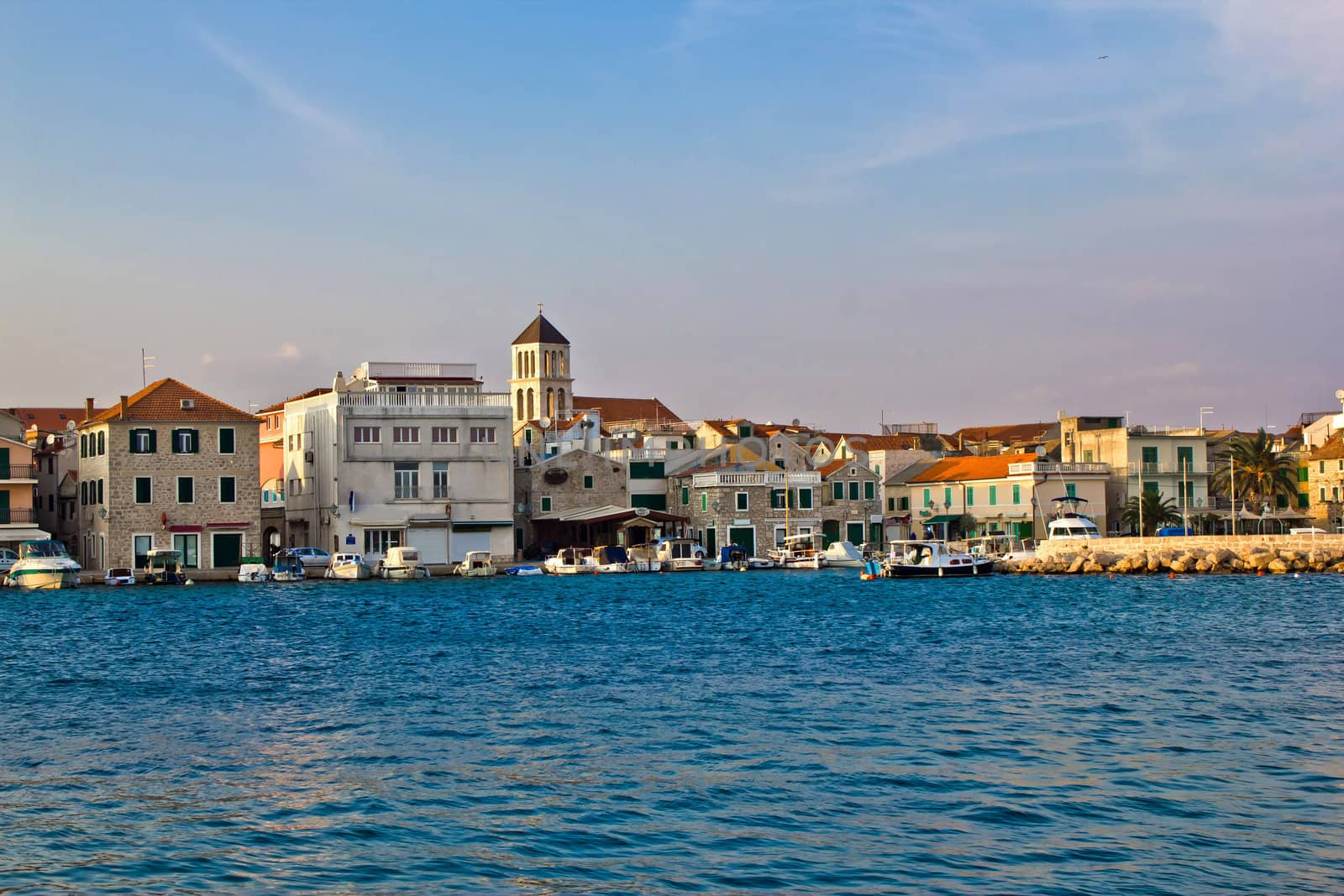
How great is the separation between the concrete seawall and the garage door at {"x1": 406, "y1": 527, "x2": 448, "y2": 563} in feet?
85.4

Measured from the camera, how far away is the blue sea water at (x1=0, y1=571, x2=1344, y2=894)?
44.0 ft

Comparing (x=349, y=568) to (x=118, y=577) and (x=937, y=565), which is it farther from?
(x=937, y=565)

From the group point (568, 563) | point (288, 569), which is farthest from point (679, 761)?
point (568, 563)

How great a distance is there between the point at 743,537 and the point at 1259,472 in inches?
1023

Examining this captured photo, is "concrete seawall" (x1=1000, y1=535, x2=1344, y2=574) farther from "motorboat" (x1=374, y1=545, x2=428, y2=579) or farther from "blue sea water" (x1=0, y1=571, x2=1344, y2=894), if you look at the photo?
"blue sea water" (x1=0, y1=571, x2=1344, y2=894)

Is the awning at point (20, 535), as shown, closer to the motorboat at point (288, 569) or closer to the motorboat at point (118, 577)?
the motorboat at point (118, 577)

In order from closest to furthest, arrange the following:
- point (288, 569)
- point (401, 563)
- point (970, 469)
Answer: point (288, 569)
point (401, 563)
point (970, 469)

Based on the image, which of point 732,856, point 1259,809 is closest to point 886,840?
point 732,856

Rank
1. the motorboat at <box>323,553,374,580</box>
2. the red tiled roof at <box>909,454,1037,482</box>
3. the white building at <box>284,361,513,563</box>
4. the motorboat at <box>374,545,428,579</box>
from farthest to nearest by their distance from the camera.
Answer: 1. the red tiled roof at <box>909,454,1037,482</box>
2. the white building at <box>284,361,513,563</box>
3. the motorboat at <box>374,545,428,579</box>
4. the motorboat at <box>323,553,374,580</box>

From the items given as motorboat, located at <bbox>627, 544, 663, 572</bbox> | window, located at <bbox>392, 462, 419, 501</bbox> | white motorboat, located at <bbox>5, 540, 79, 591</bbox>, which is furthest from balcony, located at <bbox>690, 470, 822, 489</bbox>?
white motorboat, located at <bbox>5, 540, 79, 591</bbox>

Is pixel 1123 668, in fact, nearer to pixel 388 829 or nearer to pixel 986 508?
pixel 388 829

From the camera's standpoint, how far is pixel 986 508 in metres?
78.1

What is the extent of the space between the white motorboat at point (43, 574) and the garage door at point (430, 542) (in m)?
14.5

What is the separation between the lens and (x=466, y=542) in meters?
67.4
